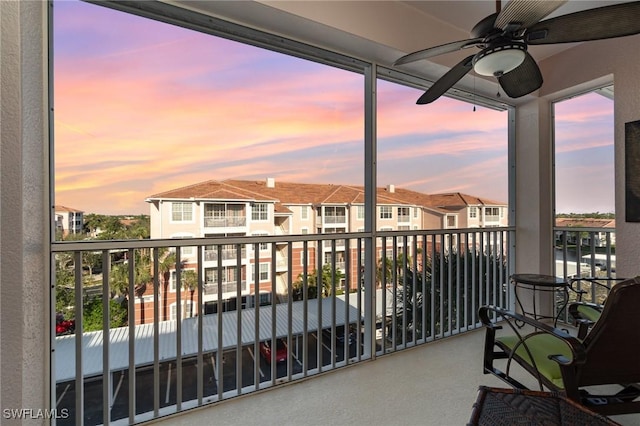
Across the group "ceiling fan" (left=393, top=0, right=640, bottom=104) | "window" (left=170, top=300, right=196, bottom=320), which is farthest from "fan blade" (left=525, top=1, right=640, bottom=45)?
"window" (left=170, top=300, right=196, bottom=320)

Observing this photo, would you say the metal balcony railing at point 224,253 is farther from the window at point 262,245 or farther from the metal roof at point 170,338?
the metal roof at point 170,338

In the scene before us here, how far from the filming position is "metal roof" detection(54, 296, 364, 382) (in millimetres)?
1712

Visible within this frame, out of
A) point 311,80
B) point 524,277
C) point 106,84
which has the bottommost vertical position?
point 524,277

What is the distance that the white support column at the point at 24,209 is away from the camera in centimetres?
108

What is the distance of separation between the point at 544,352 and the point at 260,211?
1.89 meters

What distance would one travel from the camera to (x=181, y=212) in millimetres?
1960

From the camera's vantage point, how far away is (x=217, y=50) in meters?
2.08

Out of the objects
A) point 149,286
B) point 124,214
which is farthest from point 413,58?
point 149,286

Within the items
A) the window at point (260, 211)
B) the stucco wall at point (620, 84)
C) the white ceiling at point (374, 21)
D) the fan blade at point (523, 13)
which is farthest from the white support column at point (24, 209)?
the stucco wall at point (620, 84)

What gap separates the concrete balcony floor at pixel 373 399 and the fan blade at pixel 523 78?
6.46ft

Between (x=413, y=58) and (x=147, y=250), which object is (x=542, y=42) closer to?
(x=413, y=58)

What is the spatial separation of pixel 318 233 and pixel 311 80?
119cm

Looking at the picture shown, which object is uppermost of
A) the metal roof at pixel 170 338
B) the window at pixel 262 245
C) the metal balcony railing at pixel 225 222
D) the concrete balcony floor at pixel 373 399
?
the metal balcony railing at pixel 225 222

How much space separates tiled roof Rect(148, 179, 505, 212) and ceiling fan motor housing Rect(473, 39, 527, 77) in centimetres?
124
